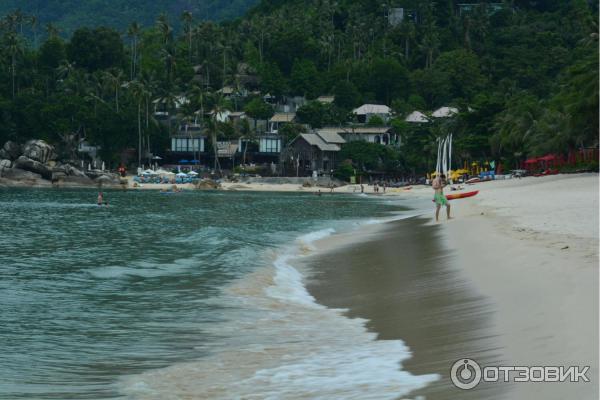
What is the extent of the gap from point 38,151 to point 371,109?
50894 millimetres

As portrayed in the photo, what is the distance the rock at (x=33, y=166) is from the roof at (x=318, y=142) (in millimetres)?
33556

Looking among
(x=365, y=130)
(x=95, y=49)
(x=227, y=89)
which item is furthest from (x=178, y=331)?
(x=227, y=89)

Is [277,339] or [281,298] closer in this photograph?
[277,339]

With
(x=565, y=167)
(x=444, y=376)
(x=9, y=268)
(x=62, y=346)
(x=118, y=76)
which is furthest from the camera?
(x=118, y=76)

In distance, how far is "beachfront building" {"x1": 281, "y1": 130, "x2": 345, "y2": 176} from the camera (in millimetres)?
122812

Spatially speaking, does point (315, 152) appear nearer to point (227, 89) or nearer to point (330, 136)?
point (330, 136)

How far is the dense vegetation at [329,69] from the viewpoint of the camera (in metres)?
120

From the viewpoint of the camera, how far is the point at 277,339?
1392 centimetres

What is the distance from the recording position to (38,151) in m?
115

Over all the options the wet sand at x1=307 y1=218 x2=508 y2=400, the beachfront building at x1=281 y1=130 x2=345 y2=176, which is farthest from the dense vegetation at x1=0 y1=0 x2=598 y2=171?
the wet sand at x1=307 y1=218 x2=508 y2=400

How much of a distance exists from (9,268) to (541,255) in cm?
1396

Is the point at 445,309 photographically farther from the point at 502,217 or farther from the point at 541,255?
the point at 502,217

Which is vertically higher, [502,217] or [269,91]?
[269,91]

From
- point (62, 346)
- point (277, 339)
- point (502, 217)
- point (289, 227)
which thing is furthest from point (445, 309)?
point (289, 227)
